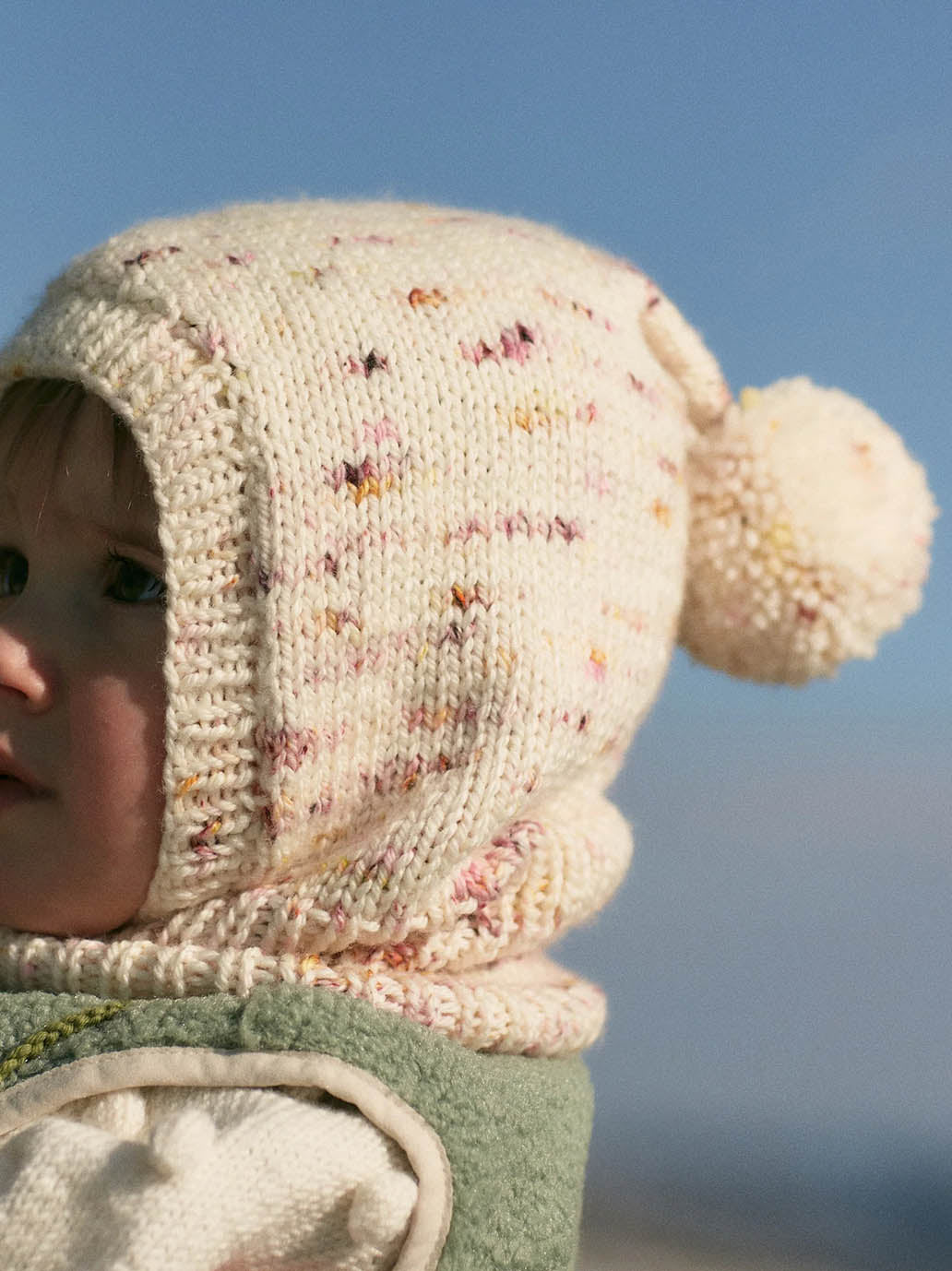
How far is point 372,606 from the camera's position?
1.08 m

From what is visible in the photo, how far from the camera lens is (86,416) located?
3.83 ft

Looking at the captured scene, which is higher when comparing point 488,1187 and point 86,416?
point 86,416

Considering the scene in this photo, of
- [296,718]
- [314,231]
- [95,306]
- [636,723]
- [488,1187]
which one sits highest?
[314,231]

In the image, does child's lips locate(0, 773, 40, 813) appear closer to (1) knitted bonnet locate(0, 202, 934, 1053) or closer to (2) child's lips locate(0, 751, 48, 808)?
(2) child's lips locate(0, 751, 48, 808)

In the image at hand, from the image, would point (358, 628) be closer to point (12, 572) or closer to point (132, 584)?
point (132, 584)

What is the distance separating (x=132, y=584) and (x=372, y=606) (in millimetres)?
194

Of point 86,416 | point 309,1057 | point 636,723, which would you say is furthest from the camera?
point 636,723

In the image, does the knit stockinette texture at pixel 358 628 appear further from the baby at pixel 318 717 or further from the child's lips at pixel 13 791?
the child's lips at pixel 13 791

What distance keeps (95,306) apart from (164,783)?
39 centimetres

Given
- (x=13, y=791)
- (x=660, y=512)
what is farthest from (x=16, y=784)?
(x=660, y=512)

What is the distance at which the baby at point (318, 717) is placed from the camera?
98 cm

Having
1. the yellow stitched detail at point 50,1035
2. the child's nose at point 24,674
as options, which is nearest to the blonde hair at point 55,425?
the child's nose at point 24,674

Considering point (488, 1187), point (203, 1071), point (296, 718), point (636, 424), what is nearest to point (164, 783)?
point (296, 718)

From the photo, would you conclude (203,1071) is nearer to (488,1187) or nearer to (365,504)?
(488,1187)
